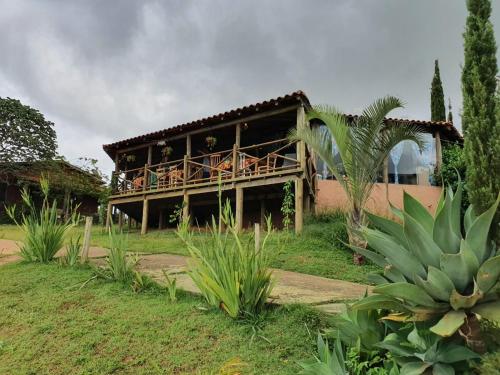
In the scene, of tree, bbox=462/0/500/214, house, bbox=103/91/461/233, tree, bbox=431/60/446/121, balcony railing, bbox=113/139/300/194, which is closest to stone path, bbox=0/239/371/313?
tree, bbox=462/0/500/214

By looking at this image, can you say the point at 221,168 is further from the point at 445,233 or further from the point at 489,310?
the point at 489,310

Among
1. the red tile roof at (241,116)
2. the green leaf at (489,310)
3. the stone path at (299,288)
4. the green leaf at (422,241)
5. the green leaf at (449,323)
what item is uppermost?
the red tile roof at (241,116)

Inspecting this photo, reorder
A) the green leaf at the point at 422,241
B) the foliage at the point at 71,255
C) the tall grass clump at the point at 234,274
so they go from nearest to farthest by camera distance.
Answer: the green leaf at the point at 422,241 < the tall grass clump at the point at 234,274 < the foliage at the point at 71,255

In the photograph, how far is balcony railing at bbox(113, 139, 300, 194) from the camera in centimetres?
1130

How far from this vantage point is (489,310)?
1.84 meters

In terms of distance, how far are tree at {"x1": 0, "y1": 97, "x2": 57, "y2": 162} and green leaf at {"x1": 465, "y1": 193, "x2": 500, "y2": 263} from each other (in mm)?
22641

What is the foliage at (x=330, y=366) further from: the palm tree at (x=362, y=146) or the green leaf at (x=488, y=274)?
the palm tree at (x=362, y=146)

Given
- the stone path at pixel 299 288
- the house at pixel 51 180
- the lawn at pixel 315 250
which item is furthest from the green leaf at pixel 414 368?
the house at pixel 51 180

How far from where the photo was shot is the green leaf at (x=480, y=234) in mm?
1996

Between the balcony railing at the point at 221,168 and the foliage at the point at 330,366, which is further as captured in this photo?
the balcony railing at the point at 221,168

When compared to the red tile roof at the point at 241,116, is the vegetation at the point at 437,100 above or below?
above

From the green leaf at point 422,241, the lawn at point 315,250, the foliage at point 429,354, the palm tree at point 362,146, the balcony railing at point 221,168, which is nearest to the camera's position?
the foliage at point 429,354

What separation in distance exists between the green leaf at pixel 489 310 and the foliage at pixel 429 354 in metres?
0.19

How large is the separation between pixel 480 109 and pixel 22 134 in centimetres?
2168
